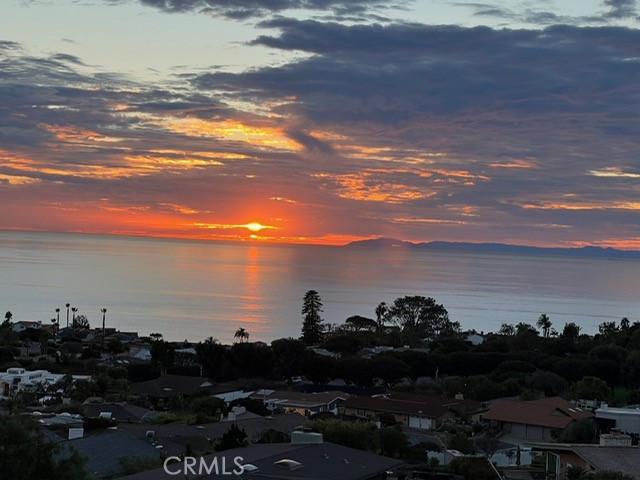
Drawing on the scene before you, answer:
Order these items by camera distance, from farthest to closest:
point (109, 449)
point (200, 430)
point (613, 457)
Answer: point (200, 430) < point (109, 449) < point (613, 457)

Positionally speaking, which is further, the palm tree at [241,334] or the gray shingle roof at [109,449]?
the palm tree at [241,334]

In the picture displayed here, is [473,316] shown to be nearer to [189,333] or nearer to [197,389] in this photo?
[189,333]

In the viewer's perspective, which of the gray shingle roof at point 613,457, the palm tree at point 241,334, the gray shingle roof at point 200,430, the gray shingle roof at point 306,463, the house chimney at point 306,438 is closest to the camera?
the gray shingle roof at point 306,463

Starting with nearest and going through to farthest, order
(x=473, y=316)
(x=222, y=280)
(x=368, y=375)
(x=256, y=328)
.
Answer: (x=368, y=375) → (x=256, y=328) → (x=473, y=316) → (x=222, y=280)

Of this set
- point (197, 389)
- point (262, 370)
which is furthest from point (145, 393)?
point (262, 370)

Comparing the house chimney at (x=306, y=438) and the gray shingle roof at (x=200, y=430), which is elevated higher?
the house chimney at (x=306, y=438)

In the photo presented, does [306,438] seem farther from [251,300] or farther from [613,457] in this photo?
[251,300]

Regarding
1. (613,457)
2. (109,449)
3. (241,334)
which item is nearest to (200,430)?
(109,449)

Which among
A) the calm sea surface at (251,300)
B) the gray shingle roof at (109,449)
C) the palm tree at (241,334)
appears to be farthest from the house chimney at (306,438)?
the calm sea surface at (251,300)

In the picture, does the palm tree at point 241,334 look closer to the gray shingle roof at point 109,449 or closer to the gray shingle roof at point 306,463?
the gray shingle roof at point 109,449

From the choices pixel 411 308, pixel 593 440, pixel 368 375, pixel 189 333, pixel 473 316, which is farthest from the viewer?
pixel 473 316

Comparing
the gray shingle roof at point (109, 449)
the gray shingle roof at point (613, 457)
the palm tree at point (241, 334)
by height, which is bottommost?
the palm tree at point (241, 334)

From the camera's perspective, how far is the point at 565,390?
148 feet

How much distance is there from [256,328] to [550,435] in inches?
2671
